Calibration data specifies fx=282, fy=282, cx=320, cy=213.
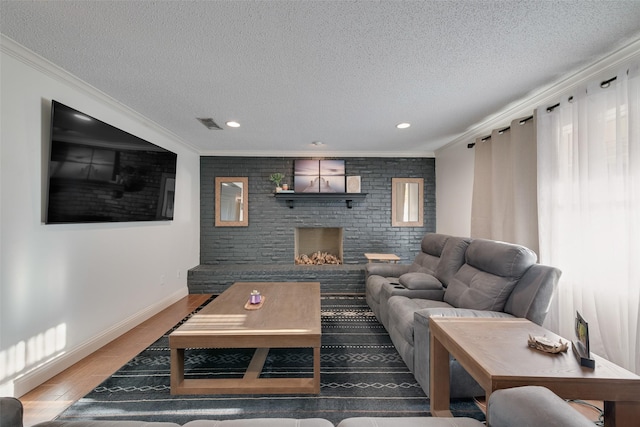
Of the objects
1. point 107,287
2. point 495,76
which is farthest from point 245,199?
point 495,76

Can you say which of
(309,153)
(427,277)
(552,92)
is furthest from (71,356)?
(552,92)

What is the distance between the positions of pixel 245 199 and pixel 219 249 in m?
0.95

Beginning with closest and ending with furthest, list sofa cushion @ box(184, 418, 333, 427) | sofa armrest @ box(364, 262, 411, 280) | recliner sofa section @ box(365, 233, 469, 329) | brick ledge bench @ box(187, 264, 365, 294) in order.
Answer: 1. sofa cushion @ box(184, 418, 333, 427)
2. recliner sofa section @ box(365, 233, 469, 329)
3. sofa armrest @ box(364, 262, 411, 280)
4. brick ledge bench @ box(187, 264, 365, 294)

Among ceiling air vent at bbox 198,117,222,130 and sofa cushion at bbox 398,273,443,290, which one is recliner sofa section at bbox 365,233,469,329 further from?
ceiling air vent at bbox 198,117,222,130

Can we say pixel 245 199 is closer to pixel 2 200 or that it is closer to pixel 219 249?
pixel 219 249

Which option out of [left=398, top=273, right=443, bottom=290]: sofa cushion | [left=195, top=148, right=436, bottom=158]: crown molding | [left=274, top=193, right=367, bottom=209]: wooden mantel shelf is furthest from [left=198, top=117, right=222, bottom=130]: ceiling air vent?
[left=398, top=273, right=443, bottom=290]: sofa cushion

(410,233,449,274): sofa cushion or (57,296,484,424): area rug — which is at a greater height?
(410,233,449,274): sofa cushion

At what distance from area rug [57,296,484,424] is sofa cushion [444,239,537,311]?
0.68 metres

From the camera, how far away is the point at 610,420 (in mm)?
1095

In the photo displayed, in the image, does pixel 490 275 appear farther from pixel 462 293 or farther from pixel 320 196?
pixel 320 196

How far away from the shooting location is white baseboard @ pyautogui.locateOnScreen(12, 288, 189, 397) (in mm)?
1886

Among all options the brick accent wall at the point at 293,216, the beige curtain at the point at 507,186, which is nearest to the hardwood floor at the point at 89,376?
the beige curtain at the point at 507,186

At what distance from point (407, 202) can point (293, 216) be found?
198 cm

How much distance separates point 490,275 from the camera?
2.15 metres
